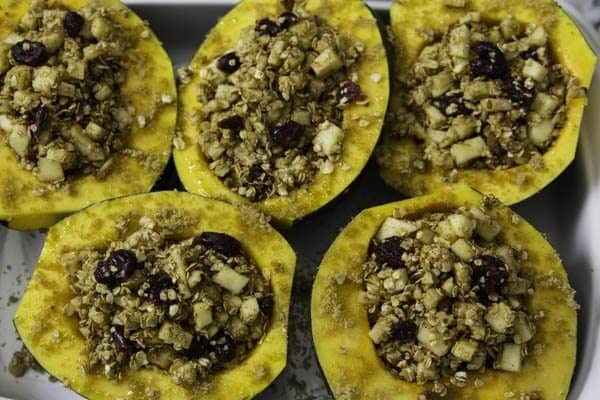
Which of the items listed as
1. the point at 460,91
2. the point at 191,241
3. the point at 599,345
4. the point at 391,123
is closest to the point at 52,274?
the point at 191,241

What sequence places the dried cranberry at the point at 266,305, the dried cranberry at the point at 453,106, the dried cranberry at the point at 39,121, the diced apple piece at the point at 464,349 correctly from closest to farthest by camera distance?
A: the diced apple piece at the point at 464,349 → the dried cranberry at the point at 266,305 → the dried cranberry at the point at 39,121 → the dried cranberry at the point at 453,106

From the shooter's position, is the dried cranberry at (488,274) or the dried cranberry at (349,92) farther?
the dried cranberry at (349,92)

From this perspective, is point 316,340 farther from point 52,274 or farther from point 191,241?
point 52,274

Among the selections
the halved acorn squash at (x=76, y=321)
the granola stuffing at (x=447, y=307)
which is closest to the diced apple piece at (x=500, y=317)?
the granola stuffing at (x=447, y=307)

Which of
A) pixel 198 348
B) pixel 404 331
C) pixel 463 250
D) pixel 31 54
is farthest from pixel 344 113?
pixel 31 54

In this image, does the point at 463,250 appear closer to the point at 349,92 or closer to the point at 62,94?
the point at 349,92

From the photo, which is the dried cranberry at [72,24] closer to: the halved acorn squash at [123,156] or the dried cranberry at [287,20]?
the halved acorn squash at [123,156]

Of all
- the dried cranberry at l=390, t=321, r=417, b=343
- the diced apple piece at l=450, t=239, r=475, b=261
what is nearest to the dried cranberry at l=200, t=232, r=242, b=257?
the dried cranberry at l=390, t=321, r=417, b=343
